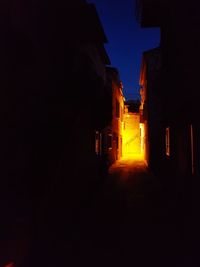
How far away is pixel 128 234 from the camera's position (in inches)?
262

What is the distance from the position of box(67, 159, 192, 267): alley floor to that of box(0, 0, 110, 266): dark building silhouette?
→ 0.59 metres

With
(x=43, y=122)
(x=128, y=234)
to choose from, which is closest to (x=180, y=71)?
A: (x=43, y=122)

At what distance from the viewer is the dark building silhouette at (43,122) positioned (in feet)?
18.8

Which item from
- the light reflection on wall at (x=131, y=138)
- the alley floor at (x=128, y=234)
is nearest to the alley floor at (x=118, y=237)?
the alley floor at (x=128, y=234)

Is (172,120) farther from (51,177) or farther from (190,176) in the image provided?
(51,177)

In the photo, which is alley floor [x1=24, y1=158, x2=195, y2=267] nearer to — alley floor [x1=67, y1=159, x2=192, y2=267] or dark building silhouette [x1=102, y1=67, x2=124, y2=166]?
alley floor [x1=67, y1=159, x2=192, y2=267]

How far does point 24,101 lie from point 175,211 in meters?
5.97

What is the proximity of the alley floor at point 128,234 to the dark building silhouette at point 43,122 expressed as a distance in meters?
0.59

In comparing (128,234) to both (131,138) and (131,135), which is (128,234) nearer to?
(131,138)

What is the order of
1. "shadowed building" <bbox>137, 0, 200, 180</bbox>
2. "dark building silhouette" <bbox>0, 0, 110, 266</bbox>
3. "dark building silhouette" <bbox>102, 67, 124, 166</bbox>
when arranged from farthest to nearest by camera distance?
1. "dark building silhouette" <bbox>102, 67, 124, 166</bbox>
2. "shadowed building" <bbox>137, 0, 200, 180</bbox>
3. "dark building silhouette" <bbox>0, 0, 110, 266</bbox>

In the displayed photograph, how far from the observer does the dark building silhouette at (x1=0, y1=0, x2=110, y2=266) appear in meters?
5.74

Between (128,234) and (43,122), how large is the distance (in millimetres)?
3858

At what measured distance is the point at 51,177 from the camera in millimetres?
7969

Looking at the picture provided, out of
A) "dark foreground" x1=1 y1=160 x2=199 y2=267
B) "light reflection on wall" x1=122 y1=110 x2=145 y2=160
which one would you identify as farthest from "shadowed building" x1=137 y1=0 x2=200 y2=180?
"light reflection on wall" x1=122 y1=110 x2=145 y2=160
